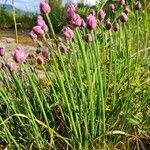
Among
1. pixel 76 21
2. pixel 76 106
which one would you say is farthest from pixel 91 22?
pixel 76 106

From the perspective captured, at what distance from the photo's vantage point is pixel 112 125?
2016 millimetres

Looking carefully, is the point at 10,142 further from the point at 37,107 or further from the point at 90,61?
the point at 90,61

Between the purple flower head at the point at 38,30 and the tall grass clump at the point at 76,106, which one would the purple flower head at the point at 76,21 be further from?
the purple flower head at the point at 38,30

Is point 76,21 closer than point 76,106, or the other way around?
point 76,21

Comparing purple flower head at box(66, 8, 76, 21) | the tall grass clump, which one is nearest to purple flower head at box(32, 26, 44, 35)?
the tall grass clump

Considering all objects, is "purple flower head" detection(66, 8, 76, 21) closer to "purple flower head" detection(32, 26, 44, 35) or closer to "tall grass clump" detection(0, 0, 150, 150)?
"tall grass clump" detection(0, 0, 150, 150)

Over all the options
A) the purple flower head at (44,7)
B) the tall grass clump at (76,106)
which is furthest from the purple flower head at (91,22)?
the purple flower head at (44,7)

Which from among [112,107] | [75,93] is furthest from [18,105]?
[112,107]

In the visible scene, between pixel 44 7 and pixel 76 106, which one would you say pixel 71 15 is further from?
pixel 76 106

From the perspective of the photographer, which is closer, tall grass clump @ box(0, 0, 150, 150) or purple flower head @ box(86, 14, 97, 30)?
purple flower head @ box(86, 14, 97, 30)

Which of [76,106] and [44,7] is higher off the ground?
[44,7]

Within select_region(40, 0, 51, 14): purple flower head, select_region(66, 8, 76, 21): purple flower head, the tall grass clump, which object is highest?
select_region(40, 0, 51, 14): purple flower head

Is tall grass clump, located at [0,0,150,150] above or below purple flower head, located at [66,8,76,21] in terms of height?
below

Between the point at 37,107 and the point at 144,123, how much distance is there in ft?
1.50
